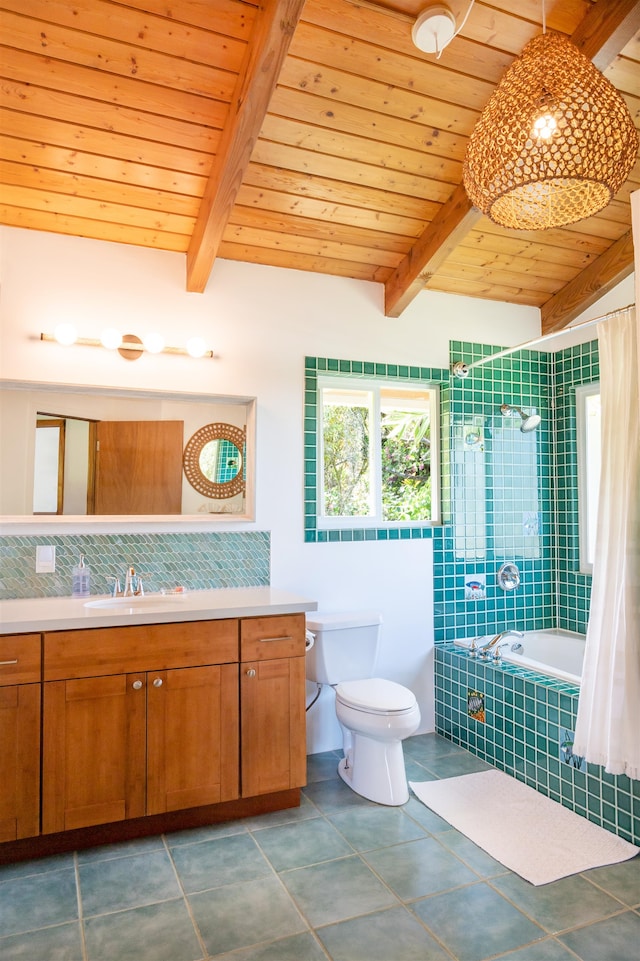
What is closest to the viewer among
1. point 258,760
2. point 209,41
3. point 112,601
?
point 209,41

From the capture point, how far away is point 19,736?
7.15 feet

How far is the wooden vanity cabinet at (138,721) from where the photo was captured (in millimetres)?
2234

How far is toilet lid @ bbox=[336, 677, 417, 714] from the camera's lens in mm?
2670

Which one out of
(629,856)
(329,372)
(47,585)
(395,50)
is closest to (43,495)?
(47,585)

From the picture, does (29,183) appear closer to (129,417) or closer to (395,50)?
(129,417)

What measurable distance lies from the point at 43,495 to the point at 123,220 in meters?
1.31

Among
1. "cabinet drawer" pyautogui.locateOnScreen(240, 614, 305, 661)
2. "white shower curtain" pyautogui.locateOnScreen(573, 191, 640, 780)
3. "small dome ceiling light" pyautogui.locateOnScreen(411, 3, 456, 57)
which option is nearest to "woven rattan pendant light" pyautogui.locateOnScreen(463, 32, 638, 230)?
"small dome ceiling light" pyautogui.locateOnScreen(411, 3, 456, 57)

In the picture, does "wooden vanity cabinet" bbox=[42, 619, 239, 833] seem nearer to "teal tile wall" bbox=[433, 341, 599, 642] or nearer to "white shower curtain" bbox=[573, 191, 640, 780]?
"white shower curtain" bbox=[573, 191, 640, 780]

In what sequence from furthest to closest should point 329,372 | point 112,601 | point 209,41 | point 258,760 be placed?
point 329,372 < point 112,601 < point 258,760 < point 209,41

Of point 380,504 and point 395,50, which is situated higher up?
point 395,50

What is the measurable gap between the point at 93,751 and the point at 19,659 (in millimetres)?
440

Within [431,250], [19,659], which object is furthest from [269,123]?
[19,659]

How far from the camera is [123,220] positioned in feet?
9.37

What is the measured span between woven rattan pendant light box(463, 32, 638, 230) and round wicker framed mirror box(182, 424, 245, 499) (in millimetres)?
1714
